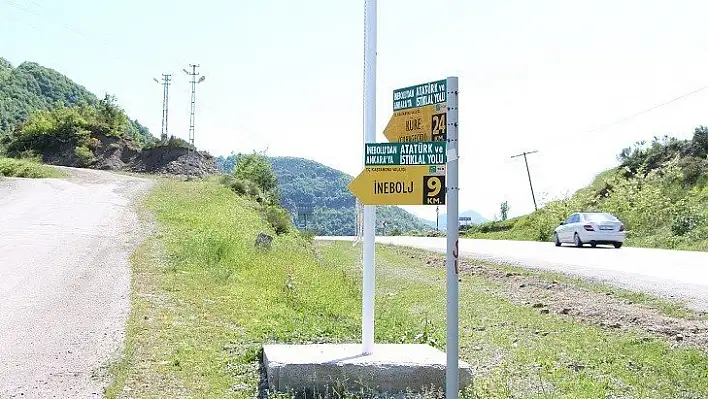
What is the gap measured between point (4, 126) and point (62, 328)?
87.6m

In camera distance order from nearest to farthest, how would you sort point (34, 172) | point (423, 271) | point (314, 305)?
1. point (314, 305)
2. point (423, 271)
3. point (34, 172)

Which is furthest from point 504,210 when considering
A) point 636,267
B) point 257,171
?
point 636,267

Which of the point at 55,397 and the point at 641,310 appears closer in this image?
the point at 55,397

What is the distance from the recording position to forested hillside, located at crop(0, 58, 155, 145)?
88500 millimetres

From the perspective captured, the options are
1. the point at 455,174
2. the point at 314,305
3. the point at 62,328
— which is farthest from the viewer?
the point at 314,305

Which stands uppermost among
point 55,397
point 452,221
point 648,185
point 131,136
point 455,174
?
point 131,136

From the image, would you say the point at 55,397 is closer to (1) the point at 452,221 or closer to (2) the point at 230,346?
(2) the point at 230,346

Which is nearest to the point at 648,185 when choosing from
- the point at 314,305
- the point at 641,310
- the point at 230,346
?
the point at 641,310

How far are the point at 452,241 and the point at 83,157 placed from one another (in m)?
60.7

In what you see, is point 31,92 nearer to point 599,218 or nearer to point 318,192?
point 318,192

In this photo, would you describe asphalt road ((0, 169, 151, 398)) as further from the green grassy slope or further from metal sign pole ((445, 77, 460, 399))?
the green grassy slope

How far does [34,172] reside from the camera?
40469 mm

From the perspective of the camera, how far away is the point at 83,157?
6069 centimetres

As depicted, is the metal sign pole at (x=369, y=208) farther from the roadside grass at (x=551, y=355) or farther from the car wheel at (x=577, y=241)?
the car wheel at (x=577, y=241)
